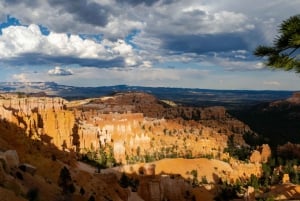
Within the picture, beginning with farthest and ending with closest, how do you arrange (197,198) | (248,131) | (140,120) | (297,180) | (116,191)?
(248,131) → (140,120) → (297,180) → (197,198) → (116,191)

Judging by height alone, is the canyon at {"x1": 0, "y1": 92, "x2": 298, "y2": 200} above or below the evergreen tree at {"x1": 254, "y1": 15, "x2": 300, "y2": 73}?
below

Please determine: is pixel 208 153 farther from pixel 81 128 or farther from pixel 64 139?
pixel 64 139

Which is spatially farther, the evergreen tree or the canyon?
the canyon

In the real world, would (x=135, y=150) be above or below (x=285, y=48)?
below

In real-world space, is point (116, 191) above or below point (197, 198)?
above

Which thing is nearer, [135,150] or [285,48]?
[285,48]

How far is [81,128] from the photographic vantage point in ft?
447

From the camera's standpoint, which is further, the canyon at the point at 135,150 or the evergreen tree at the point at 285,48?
the canyon at the point at 135,150

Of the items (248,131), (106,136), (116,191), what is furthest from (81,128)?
(248,131)

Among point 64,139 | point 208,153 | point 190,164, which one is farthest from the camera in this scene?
point 208,153

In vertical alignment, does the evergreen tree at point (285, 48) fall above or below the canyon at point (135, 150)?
above

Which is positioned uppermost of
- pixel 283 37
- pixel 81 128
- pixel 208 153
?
pixel 283 37

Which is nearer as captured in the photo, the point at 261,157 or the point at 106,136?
the point at 261,157

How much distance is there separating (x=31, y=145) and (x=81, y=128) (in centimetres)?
6001
